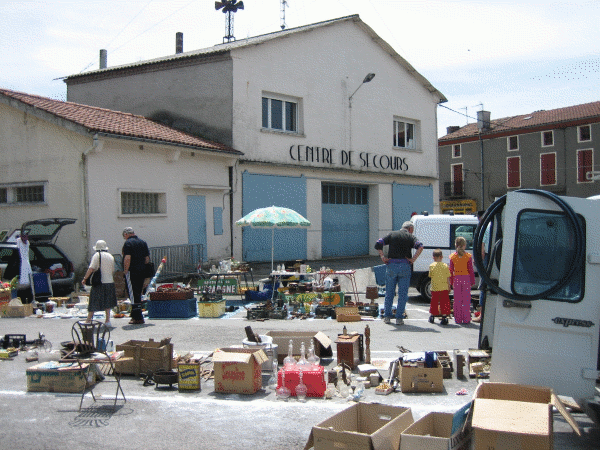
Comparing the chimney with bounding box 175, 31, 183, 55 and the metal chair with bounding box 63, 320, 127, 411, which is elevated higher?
the chimney with bounding box 175, 31, 183, 55

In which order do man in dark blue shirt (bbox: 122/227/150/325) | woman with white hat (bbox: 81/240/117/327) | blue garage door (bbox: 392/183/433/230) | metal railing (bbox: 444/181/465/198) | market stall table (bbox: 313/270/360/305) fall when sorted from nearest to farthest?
woman with white hat (bbox: 81/240/117/327), man in dark blue shirt (bbox: 122/227/150/325), market stall table (bbox: 313/270/360/305), blue garage door (bbox: 392/183/433/230), metal railing (bbox: 444/181/465/198)

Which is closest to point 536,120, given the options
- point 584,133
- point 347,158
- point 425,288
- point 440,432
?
point 584,133

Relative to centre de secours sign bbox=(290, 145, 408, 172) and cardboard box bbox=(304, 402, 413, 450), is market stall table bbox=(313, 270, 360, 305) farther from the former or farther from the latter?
centre de secours sign bbox=(290, 145, 408, 172)

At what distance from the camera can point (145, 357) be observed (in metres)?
7.34

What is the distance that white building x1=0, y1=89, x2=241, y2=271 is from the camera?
15.1m

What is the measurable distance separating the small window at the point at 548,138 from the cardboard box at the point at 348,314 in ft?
126

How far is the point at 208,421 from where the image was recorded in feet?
18.8

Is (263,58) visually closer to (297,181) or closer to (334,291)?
(297,181)

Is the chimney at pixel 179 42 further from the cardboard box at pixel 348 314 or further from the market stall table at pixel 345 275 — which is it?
the cardboard box at pixel 348 314

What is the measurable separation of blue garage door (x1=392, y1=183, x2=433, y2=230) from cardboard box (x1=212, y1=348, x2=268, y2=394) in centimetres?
1898

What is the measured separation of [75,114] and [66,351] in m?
10.5

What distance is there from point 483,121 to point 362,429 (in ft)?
149

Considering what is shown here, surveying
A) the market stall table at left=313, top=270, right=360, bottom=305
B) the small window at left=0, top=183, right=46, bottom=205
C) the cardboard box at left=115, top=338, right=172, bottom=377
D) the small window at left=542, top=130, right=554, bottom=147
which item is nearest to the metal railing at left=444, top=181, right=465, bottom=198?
the small window at left=542, top=130, right=554, bottom=147

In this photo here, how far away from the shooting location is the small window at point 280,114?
805 inches
